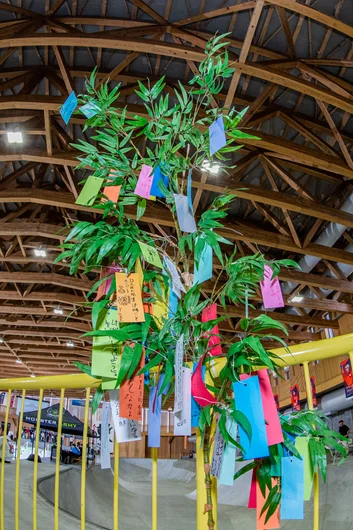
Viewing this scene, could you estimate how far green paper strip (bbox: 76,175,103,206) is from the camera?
1.63 m

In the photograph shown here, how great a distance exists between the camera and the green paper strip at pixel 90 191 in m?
1.63

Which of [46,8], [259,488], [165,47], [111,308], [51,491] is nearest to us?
[259,488]

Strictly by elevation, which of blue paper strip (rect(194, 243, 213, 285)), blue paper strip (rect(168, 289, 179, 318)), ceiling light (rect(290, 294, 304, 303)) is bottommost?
blue paper strip (rect(168, 289, 179, 318))

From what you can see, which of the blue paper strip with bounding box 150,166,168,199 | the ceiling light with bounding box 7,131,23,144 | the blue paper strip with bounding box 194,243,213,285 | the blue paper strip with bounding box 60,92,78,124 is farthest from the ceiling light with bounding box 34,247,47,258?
the blue paper strip with bounding box 194,243,213,285

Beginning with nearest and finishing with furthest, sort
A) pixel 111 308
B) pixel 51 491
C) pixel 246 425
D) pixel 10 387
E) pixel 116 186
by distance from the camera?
pixel 246 425 → pixel 111 308 → pixel 116 186 → pixel 10 387 → pixel 51 491

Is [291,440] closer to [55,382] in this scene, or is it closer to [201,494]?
[201,494]

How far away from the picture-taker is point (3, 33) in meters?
6.14

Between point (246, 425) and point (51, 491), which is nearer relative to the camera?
point (246, 425)

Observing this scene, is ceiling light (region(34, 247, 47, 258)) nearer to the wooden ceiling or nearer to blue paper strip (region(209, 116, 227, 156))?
the wooden ceiling

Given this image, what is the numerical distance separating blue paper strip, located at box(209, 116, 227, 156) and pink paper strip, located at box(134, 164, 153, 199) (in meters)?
0.24

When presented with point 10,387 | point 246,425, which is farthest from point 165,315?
point 10,387

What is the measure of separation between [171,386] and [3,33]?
6205 mm

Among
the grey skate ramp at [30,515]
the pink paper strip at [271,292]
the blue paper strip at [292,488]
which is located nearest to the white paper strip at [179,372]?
the blue paper strip at [292,488]

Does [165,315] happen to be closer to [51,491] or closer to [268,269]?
[268,269]
